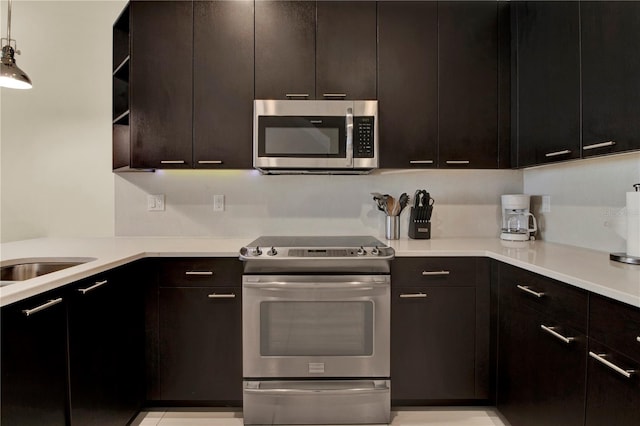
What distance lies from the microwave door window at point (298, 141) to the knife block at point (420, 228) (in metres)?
0.72

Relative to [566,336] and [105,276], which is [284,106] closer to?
[105,276]

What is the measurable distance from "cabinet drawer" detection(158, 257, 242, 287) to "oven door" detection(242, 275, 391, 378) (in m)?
0.10

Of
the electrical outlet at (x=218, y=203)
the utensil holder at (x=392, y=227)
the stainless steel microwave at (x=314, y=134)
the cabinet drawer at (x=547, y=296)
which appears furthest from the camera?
the electrical outlet at (x=218, y=203)

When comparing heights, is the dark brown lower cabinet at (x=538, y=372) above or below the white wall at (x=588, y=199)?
below

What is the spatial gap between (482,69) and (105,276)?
2332 mm

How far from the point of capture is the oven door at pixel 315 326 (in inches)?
72.6

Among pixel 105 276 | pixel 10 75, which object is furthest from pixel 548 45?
pixel 10 75

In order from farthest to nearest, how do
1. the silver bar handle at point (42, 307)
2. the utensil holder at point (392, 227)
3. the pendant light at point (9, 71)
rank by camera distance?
the utensil holder at point (392, 227) < the pendant light at point (9, 71) < the silver bar handle at point (42, 307)

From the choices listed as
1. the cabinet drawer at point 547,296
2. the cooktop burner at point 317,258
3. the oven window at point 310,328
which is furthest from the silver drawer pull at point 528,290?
the oven window at point 310,328

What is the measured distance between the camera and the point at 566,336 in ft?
4.27

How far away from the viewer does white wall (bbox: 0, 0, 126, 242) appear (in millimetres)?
2434

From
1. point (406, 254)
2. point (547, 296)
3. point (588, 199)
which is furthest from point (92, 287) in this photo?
point (588, 199)

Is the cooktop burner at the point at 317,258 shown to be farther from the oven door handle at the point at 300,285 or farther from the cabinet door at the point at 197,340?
the cabinet door at the point at 197,340

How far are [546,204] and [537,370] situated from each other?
3.90ft
